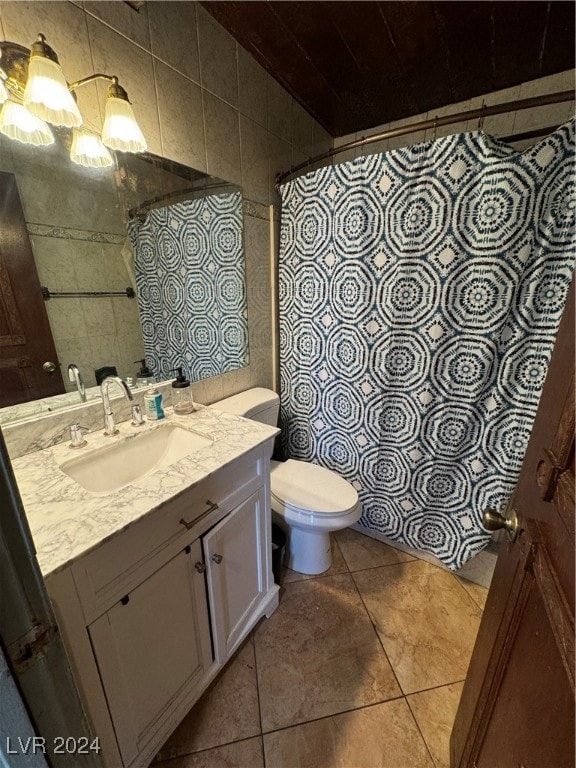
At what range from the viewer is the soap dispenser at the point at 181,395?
128 cm

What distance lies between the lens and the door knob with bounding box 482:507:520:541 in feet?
2.12

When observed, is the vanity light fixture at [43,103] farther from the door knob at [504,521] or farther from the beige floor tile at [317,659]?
the beige floor tile at [317,659]

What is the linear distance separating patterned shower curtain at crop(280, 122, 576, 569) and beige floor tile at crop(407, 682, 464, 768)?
527 millimetres

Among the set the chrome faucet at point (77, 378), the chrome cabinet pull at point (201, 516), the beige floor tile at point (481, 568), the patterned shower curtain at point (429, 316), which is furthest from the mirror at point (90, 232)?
the beige floor tile at point (481, 568)

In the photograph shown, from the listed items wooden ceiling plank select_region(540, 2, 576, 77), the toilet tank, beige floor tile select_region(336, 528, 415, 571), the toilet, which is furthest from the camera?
beige floor tile select_region(336, 528, 415, 571)

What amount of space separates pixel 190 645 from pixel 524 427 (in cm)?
142

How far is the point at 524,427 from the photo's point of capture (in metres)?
1.25

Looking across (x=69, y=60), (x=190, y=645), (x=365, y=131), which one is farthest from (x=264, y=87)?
(x=190, y=645)

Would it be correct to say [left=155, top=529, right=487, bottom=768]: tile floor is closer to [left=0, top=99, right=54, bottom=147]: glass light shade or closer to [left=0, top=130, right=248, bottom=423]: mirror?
[left=0, top=130, right=248, bottom=423]: mirror

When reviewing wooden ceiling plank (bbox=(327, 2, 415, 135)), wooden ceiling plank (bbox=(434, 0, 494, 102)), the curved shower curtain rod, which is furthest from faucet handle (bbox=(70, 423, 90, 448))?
wooden ceiling plank (bbox=(434, 0, 494, 102))

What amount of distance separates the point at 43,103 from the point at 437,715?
2168 millimetres

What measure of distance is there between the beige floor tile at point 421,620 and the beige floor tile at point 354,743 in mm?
128

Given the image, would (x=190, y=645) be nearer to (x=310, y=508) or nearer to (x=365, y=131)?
(x=310, y=508)

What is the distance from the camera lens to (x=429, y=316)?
1.34 meters
